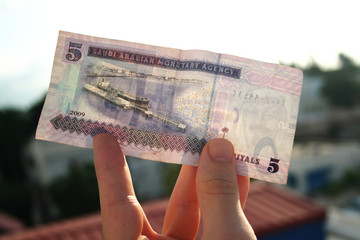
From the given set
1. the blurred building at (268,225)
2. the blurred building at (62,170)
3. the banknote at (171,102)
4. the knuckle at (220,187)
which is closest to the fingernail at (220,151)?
the knuckle at (220,187)

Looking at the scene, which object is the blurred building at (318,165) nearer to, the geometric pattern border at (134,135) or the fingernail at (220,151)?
the geometric pattern border at (134,135)

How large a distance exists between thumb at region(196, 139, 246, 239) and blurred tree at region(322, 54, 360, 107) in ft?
154

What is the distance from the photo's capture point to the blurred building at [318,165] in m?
24.5

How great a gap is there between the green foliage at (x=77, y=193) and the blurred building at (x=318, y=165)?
621 inches

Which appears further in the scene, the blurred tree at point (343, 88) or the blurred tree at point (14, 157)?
the blurred tree at point (343, 88)

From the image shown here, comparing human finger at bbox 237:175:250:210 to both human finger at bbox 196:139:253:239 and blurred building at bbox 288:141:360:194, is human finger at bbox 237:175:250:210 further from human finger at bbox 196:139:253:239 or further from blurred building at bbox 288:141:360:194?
blurred building at bbox 288:141:360:194

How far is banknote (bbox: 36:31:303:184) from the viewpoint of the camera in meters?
2.73

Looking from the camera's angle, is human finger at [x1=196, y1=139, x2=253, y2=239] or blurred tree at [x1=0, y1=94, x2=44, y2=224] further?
blurred tree at [x1=0, y1=94, x2=44, y2=224]

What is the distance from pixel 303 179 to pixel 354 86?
2512cm


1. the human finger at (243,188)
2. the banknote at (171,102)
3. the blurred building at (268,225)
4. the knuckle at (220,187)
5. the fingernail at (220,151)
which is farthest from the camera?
the blurred building at (268,225)

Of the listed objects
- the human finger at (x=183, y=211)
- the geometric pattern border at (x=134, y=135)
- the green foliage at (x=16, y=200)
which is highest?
the geometric pattern border at (x=134, y=135)

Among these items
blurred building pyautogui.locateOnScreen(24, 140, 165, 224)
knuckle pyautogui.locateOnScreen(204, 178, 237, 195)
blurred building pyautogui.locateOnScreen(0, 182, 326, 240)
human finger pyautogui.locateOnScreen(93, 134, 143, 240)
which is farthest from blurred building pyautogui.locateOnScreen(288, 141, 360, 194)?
human finger pyautogui.locateOnScreen(93, 134, 143, 240)

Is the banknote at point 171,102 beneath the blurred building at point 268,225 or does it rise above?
above

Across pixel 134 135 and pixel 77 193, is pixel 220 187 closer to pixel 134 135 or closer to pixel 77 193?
pixel 134 135
